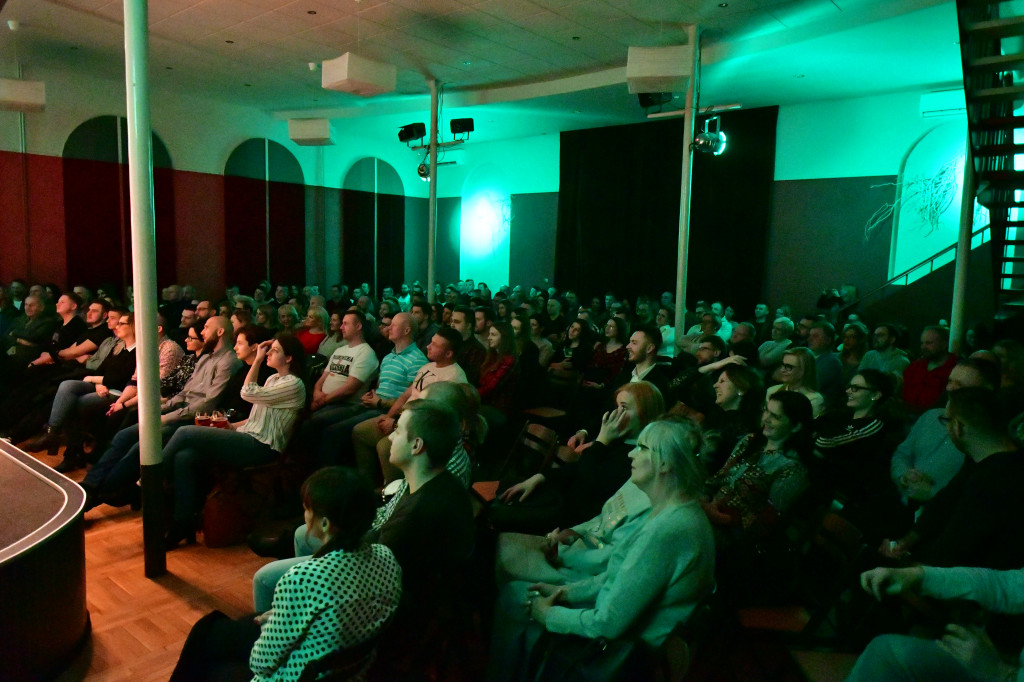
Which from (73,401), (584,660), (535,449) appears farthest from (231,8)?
(584,660)

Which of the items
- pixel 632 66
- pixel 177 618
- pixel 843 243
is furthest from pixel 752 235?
pixel 177 618

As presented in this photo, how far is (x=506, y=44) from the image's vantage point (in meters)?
7.66

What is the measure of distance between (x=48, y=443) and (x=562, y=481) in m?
4.07

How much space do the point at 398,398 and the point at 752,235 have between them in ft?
29.3

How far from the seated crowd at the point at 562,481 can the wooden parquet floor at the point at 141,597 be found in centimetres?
22

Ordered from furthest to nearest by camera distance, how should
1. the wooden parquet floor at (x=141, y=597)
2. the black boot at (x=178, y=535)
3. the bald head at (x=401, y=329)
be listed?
the bald head at (x=401, y=329)
the black boot at (x=178, y=535)
the wooden parquet floor at (x=141, y=597)

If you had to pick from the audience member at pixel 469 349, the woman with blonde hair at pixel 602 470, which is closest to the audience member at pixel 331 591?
the woman with blonde hair at pixel 602 470

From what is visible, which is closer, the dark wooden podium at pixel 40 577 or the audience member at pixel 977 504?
the audience member at pixel 977 504

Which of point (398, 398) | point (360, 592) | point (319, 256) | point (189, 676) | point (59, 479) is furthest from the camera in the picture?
point (319, 256)

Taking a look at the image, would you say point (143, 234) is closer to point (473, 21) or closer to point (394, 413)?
point (394, 413)

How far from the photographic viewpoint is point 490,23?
6949 millimetres

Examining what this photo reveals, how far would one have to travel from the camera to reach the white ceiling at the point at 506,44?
6535mm

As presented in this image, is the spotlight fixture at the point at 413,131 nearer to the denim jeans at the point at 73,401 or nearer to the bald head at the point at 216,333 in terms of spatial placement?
the denim jeans at the point at 73,401

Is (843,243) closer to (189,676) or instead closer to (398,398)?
(398,398)
